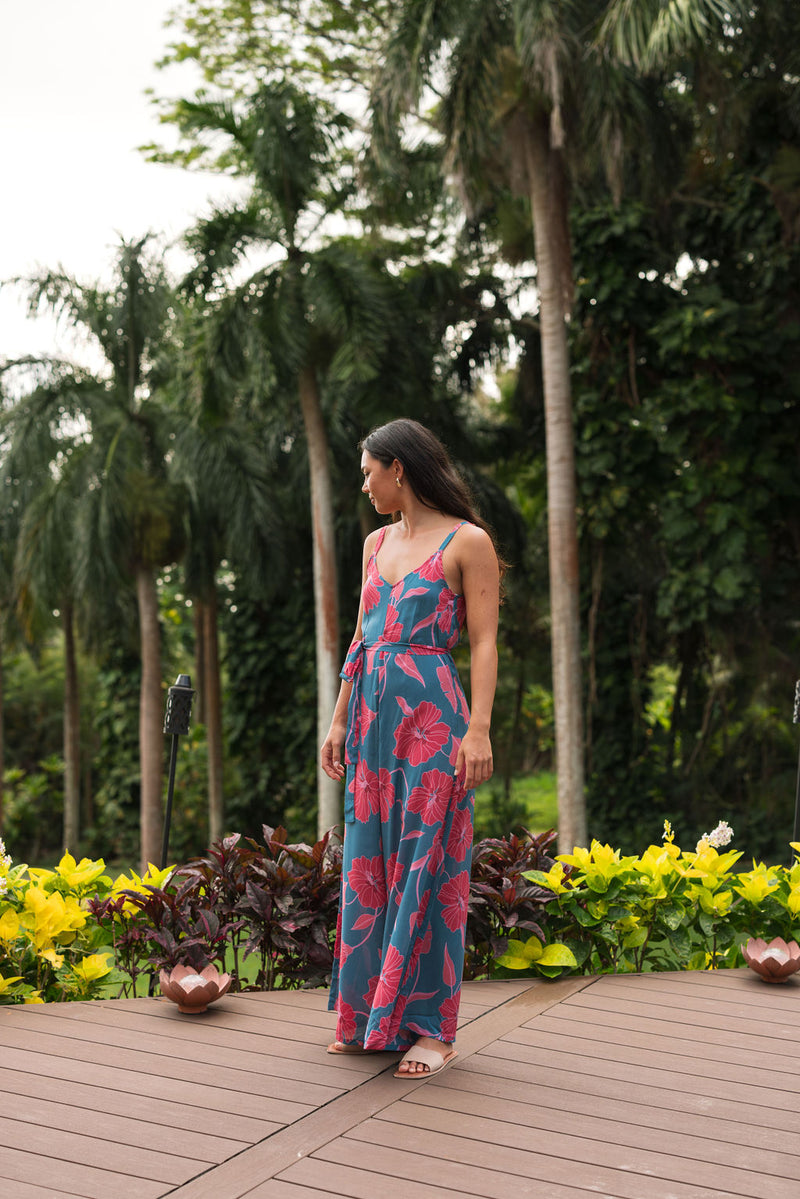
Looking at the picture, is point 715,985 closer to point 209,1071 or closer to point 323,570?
point 209,1071

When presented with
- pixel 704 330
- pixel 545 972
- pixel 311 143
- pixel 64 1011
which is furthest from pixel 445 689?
pixel 311 143

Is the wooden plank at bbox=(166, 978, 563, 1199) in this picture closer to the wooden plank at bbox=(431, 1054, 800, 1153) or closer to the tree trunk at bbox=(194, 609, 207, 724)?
the wooden plank at bbox=(431, 1054, 800, 1153)

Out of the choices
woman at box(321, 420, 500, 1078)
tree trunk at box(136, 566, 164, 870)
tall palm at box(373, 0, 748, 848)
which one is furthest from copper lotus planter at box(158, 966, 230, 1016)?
tree trunk at box(136, 566, 164, 870)

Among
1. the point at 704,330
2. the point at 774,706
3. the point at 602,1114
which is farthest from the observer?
the point at 774,706

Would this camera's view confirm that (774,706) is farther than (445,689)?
Yes

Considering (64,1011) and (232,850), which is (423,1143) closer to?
(64,1011)

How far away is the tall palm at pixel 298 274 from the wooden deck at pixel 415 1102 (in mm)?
7310

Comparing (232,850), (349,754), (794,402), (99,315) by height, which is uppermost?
(99,315)

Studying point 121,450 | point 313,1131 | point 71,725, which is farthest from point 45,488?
point 313,1131

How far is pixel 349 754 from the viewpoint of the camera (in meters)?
2.73

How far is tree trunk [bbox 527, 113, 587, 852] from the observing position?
29.7 feet

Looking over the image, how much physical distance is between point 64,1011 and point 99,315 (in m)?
10.00

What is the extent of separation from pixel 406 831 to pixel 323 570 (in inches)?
332

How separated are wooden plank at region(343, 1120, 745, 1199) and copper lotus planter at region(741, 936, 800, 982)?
130 cm
